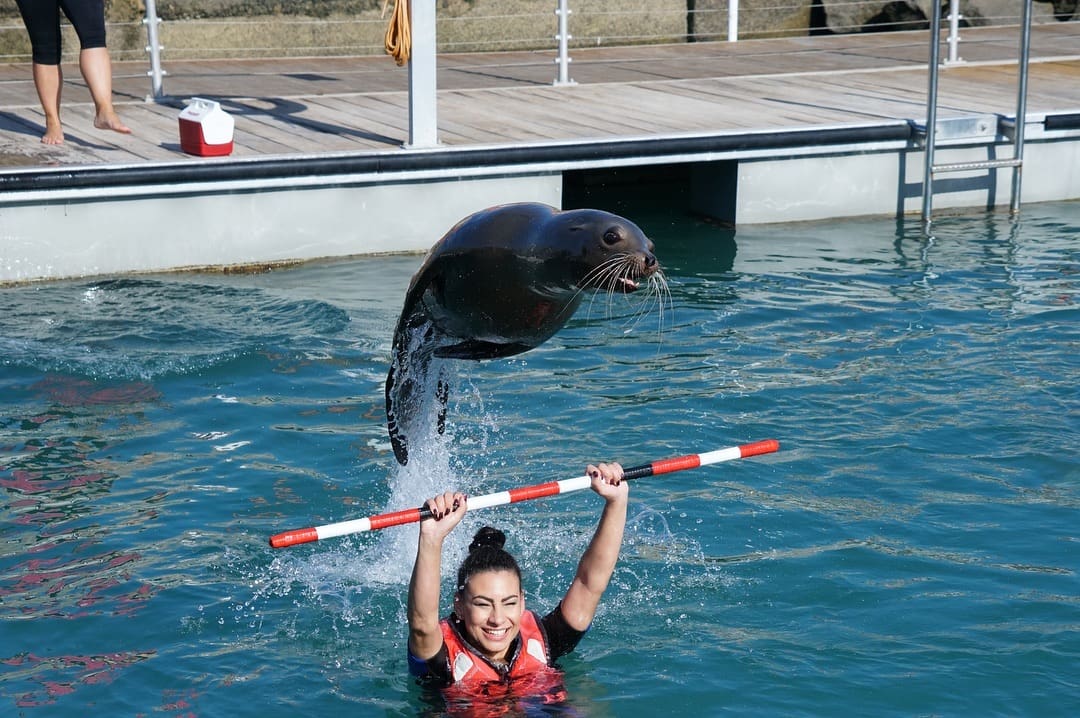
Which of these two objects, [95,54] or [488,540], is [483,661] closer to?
[488,540]

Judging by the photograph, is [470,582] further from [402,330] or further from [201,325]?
[201,325]

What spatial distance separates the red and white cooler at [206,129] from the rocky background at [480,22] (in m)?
3.66

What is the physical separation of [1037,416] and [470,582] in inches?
148

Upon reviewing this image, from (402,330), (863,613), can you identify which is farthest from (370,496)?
(863,613)

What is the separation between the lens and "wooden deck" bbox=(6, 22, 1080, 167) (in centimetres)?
1017

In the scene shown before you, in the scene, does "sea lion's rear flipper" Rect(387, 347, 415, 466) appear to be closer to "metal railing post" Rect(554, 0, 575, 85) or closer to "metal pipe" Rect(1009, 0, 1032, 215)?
"metal pipe" Rect(1009, 0, 1032, 215)

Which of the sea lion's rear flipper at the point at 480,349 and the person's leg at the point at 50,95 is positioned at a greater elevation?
the person's leg at the point at 50,95

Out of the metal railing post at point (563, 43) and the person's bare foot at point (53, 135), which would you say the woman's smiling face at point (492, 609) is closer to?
the person's bare foot at point (53, 135)

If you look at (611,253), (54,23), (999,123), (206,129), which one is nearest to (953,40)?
(999,123)

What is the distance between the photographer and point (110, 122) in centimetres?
997

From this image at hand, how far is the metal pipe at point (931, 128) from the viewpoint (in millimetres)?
10380

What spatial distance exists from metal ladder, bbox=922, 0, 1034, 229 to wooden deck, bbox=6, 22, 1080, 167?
438mm

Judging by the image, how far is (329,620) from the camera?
5.51 m

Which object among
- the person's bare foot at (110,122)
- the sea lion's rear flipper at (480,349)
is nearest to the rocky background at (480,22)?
the person's bare foot at (110,122)
